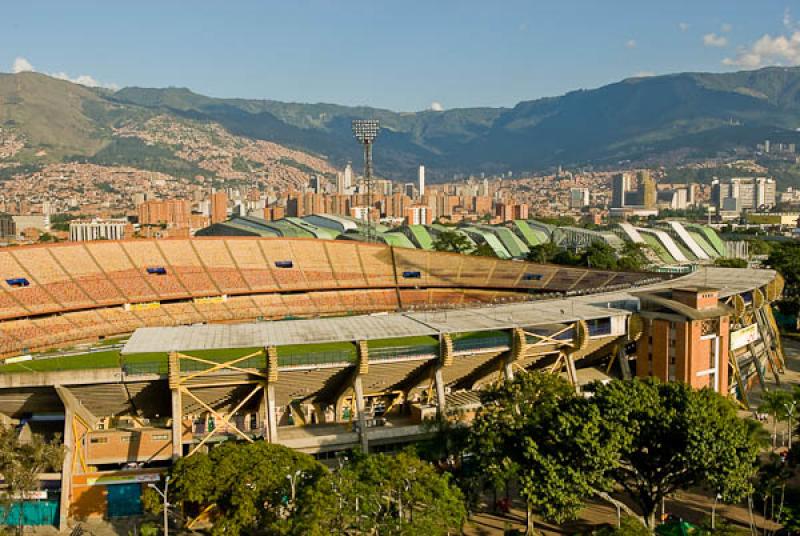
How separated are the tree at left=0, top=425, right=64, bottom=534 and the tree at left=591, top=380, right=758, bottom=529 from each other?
21343mm

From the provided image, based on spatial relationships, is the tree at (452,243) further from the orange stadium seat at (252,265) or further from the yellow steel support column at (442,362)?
the yellow steel support column at (442,362)

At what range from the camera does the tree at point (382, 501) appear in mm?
23391

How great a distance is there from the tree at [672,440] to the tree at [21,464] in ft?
70.0

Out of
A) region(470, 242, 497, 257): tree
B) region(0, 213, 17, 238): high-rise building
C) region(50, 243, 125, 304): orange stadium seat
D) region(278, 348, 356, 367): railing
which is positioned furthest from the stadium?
region(0, 213, 17, 238): high-rise building

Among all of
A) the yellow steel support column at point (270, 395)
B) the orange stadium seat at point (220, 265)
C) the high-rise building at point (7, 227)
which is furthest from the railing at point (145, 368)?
the high-rise building at point (7, 227)

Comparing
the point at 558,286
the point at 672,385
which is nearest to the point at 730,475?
the point at 672,385

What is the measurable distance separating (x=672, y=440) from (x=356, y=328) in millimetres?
16071

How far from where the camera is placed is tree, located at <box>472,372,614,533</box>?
26.8 metres

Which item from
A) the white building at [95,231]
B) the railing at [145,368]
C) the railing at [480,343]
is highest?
the white building at [95,231]

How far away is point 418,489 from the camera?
2500 centimetres

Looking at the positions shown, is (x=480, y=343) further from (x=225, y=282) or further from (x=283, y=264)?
(x=283, y=264)

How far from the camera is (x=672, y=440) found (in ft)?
90.6

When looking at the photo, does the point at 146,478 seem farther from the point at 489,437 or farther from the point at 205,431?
the point at 489,437

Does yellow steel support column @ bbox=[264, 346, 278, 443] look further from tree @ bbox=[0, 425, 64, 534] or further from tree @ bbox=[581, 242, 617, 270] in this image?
tree @ bbox=[581, 242, 617, 270]
